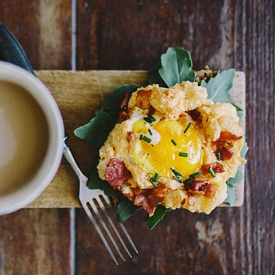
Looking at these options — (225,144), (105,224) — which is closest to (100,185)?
(105,224)

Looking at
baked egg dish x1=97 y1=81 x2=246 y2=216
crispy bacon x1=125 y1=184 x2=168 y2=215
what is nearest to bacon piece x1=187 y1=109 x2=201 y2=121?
baked egg dish x1=97 y1=81 x2=246 y2=216

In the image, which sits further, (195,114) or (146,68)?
(146,68)

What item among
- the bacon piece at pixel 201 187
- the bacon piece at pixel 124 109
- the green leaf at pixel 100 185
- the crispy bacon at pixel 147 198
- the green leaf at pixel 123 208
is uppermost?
the bacon piece at pixel 124 109

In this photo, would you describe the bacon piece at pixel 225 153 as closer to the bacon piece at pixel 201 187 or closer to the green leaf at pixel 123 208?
the bacon piece at pixel 201 187

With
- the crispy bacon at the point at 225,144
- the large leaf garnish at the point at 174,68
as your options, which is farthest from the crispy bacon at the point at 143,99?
the crispy bacon at the point at 225,144

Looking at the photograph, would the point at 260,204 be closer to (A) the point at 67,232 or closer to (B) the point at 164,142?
(B) the point at 164,142

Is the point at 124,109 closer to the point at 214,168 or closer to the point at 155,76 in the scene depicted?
the point at 155,76
